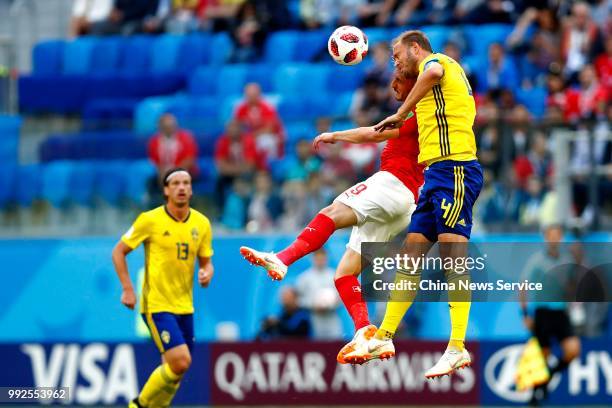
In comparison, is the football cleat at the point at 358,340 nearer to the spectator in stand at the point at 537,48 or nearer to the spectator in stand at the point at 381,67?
the spectator in stand at the point at 381,67

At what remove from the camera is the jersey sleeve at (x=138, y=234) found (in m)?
15.5

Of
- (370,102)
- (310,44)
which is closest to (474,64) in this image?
(370,102)

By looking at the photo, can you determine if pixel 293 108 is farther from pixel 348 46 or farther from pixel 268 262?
pixel 268 262

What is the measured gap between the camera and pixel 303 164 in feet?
66.8

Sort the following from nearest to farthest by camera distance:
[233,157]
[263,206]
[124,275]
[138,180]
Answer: [124,275]
[263,206]
[233,157]
[138,180]

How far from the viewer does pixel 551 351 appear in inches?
768

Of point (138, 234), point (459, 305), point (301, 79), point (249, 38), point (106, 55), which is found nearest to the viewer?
point (459, 305)

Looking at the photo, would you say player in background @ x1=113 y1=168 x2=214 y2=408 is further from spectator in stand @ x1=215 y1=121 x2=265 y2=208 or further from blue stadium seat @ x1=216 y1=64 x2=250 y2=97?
blue stadium seat @ x1=216 y1=64 x2=250 y2=97

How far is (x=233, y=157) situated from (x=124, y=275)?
18.7 ft

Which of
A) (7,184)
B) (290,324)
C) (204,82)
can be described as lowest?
(290,324)

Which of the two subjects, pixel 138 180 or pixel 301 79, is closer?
pixel 138 180

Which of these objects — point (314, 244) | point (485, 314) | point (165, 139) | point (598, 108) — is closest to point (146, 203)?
point (165, 139)

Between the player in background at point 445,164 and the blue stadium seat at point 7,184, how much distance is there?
378 inches

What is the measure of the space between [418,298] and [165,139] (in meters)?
7.32
